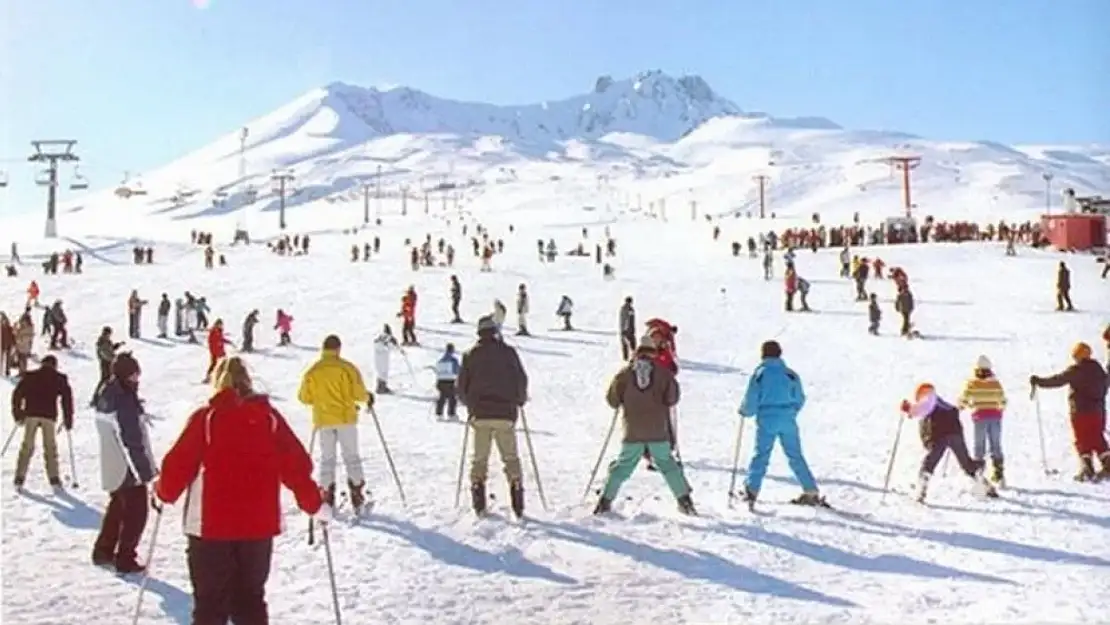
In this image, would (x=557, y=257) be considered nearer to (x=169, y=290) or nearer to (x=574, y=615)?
(x=169, y=290)

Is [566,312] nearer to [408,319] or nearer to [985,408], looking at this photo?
[408,319]

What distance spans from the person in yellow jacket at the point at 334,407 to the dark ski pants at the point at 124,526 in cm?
162

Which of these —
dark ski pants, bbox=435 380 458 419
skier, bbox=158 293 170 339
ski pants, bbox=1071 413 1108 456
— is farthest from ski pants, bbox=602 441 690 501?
skier, bbox=158 293 170 339

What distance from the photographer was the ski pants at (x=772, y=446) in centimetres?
913

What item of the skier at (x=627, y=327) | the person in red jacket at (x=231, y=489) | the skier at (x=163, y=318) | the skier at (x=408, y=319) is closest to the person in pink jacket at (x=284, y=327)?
the skier at (x=408, y=319)

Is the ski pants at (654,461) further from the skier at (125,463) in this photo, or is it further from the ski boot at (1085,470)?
the ski boot at (1085,470)

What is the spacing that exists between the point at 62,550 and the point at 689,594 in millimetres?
4640

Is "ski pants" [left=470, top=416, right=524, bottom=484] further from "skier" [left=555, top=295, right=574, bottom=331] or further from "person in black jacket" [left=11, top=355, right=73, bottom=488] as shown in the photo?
"skier" [left=555, top=295, right=574, bottom=331]

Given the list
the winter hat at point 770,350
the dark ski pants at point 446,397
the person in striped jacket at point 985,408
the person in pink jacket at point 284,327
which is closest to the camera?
the winter hat at point 770,350

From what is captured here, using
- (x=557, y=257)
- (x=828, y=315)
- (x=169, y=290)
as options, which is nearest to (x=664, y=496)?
(x=828, y=315)

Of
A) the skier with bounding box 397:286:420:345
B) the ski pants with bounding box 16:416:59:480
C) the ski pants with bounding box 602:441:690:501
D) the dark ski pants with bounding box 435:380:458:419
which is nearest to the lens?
the ski pants with bounding box 602:441:690:501

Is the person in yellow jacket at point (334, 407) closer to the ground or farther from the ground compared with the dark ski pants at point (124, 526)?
farther from the ground

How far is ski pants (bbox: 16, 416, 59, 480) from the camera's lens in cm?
1055

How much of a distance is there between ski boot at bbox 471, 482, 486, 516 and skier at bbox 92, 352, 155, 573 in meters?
2.32
